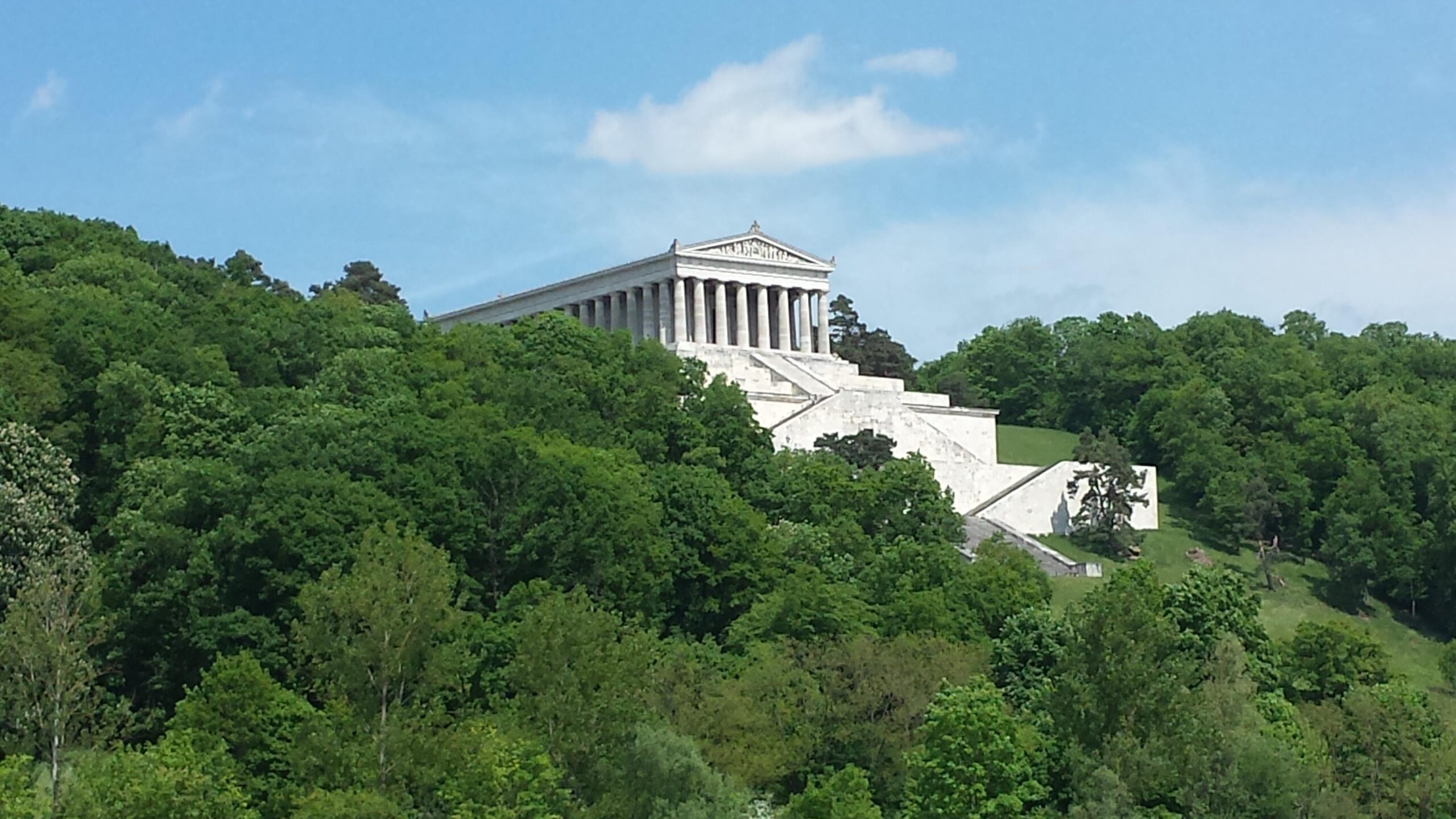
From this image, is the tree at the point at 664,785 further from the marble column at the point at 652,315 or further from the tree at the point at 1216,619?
the marble column at the point at 652,315

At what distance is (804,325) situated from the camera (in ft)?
346

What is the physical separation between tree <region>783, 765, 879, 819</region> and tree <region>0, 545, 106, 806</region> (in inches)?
547

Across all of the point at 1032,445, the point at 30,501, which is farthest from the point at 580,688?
the point at 1032,445

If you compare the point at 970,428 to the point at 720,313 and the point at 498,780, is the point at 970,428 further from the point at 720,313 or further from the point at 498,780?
the point at 498,780

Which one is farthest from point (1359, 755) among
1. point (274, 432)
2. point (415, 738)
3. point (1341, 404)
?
point (1341, 404)

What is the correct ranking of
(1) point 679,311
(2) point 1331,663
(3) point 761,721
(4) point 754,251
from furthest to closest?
(4) point 754,251 → (1) point 679,311 → (2) point 1331,663 → (3) point 761,721

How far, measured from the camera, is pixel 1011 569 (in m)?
68.1

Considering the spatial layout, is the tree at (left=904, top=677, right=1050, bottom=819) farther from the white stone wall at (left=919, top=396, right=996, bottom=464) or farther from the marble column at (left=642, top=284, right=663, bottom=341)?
the marble column at (left=642, top=284, right=663, bottom=341)

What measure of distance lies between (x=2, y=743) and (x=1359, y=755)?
2999 cm

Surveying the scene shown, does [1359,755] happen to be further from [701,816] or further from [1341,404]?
[1341,404]

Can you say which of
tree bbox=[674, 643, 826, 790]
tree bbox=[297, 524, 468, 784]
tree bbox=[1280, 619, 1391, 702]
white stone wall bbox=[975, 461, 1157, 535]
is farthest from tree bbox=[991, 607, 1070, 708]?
white stone wall bbox=[975, 461, 1157, 535]

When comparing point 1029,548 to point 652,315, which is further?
point 652,315

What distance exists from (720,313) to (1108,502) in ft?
75.8

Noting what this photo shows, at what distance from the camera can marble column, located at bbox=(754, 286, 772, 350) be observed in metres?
103
